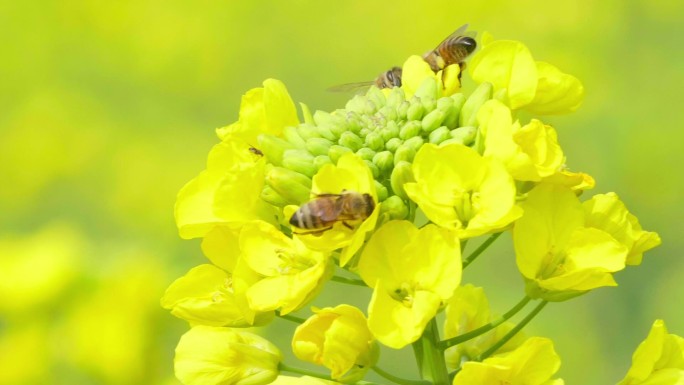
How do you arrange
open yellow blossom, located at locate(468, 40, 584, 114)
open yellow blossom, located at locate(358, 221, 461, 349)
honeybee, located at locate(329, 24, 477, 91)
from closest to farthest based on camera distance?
open yellow blossom, located at locate(358, 221, 461, 349), open yellow blossom, located at locate(468, 40, 584, 114), honeybee, located at locate(329, 24, 477, 91)

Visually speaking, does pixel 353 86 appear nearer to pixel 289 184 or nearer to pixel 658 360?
pixel 289 184

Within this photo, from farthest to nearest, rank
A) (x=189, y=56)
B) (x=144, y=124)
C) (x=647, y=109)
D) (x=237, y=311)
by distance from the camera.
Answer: (x=189, y=56)
(x=144, y=124)
(x=647, y=109)
(x=237, y=311)

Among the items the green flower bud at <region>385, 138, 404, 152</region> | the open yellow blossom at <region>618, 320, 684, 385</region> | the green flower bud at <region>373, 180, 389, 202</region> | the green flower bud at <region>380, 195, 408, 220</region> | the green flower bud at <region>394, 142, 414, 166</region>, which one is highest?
the green flower bud at <region>385, 138, 404, 152</region>

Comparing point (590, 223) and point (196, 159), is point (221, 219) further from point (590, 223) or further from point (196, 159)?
point (196, 159)

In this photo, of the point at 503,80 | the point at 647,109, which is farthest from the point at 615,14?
the point at 503,80

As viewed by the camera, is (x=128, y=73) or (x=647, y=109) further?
(x=128, y=73)

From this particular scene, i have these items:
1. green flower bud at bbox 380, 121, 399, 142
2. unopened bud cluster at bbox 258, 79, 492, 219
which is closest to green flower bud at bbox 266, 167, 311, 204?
unopened bud cluster at bbox 258, 79, 492, 219

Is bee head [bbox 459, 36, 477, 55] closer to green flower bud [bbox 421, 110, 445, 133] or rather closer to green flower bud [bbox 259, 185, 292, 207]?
green flower bud [bbox 421, 110, 445, 133]
